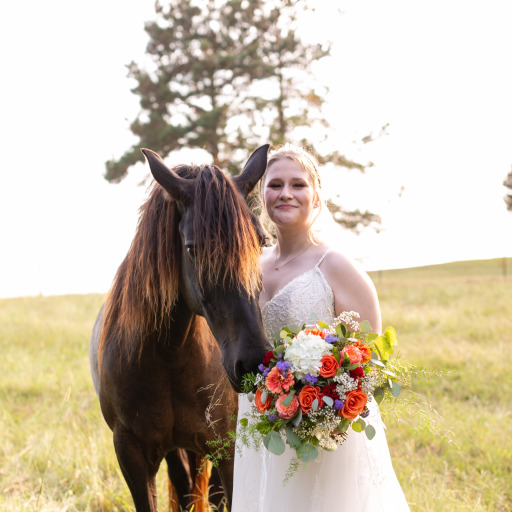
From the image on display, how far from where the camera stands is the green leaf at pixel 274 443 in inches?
83.7

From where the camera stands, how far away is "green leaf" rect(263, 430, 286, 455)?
6.98ft

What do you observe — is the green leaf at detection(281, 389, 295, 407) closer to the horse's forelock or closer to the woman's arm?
the horse's forelock

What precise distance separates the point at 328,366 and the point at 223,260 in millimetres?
609

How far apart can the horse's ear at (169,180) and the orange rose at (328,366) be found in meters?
0.98

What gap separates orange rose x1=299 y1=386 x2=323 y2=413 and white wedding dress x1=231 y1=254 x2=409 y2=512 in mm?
537

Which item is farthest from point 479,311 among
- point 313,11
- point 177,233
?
point 177,233

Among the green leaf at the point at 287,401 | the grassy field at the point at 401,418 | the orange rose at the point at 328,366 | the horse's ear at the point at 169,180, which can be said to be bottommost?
the grassy field at the point at 401,418

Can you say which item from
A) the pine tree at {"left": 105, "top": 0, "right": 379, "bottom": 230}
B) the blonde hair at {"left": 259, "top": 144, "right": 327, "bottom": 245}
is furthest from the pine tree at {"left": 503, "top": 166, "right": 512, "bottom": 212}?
the blonde hair at {"left": 259, "top": 144, "right": 327, "bottom": 245}

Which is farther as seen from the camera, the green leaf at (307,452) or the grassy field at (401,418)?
the grassy field at (401,418)

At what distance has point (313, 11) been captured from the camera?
55.6ft

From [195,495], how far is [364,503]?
151 cm

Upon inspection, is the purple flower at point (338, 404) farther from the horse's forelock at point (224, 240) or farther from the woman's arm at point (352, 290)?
the woman's arm at point (352, 290)

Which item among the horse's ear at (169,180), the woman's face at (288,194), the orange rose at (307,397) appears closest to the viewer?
the orange rose at (307,397)

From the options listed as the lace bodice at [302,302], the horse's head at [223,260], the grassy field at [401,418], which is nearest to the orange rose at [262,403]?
the horse's head at [223,260]
